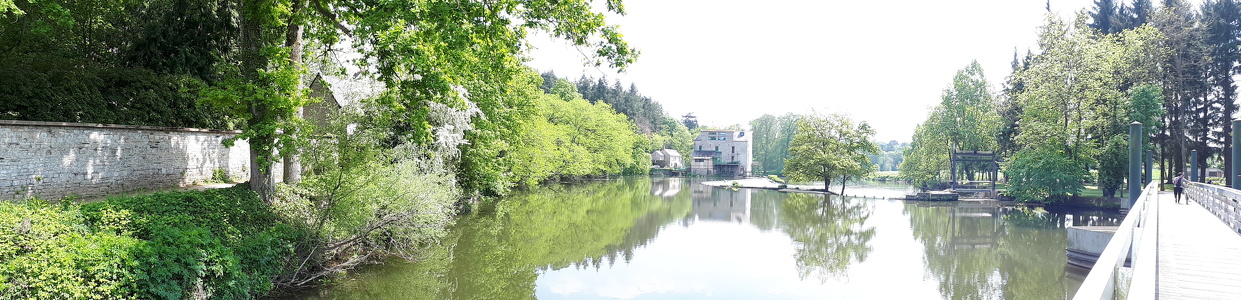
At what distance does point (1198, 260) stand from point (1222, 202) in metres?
6.91

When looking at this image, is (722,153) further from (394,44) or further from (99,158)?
(99,158)

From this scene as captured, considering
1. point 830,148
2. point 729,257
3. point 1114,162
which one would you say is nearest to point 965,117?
point 830,148

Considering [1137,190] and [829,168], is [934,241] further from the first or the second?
[829,168]

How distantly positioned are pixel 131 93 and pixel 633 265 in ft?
39.1

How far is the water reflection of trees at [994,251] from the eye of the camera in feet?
41.8

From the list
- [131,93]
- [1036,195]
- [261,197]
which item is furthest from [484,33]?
[1036,195]

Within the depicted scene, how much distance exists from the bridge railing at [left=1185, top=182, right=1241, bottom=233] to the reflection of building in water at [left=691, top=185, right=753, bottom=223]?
1403cm

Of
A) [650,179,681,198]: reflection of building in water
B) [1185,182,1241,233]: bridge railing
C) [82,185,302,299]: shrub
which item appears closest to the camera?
[82,185,302,299]: shrub

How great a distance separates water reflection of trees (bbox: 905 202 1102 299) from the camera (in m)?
12.8

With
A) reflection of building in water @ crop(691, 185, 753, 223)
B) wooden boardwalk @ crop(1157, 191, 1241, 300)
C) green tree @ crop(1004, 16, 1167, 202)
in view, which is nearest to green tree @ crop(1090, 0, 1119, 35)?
green tree @ crop(1004, 16, 1167, 202)

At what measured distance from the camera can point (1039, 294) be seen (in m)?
12.1

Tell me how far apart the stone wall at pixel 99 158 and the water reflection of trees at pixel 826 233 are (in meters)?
14.6

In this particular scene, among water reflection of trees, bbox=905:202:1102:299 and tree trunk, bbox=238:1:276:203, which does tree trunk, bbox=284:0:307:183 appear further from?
water reflection of trees, bbox=905:202:1102:299

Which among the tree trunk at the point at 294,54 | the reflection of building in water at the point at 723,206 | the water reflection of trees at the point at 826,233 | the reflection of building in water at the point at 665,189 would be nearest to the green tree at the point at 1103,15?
the water reflection of trees at the point at 826,233
